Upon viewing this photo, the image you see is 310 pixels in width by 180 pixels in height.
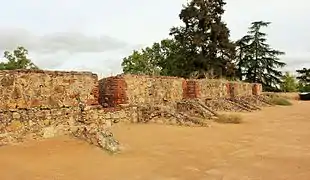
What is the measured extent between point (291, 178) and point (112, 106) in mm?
5369

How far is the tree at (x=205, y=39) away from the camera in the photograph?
3425 centimetres

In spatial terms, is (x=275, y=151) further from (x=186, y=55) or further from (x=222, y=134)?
(x=186, y=55)

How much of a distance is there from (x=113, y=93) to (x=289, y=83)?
45.5 metres

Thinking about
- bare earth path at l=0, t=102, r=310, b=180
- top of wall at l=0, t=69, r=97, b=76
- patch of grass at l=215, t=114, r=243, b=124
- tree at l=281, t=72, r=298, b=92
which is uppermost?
tree at l=281, t=72, r=298, b=92

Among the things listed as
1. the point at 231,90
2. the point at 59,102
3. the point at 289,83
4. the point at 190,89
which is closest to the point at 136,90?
the point at 59,102

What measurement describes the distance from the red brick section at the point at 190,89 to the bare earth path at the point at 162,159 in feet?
17.6

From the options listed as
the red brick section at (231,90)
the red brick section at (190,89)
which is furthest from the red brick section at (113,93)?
the red brick section at (231,90)

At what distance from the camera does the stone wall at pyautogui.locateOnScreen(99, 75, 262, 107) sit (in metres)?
10.4

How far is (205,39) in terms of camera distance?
34.8m

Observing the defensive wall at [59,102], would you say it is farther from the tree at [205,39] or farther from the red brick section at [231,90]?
the tree at [205,39]

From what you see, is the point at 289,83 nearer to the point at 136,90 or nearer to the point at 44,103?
the point at 136,90

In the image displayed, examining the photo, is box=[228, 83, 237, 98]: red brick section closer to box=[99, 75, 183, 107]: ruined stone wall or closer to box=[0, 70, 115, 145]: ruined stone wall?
box=[99, 75, 183, 107]: ruined stone wall

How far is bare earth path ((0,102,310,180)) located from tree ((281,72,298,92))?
43513 millimetres

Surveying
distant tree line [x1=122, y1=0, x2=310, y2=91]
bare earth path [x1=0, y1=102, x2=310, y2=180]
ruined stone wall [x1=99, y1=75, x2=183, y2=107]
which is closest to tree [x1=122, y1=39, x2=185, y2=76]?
distant tree line [x1=122, y1=0, x2=310, y2=91]
